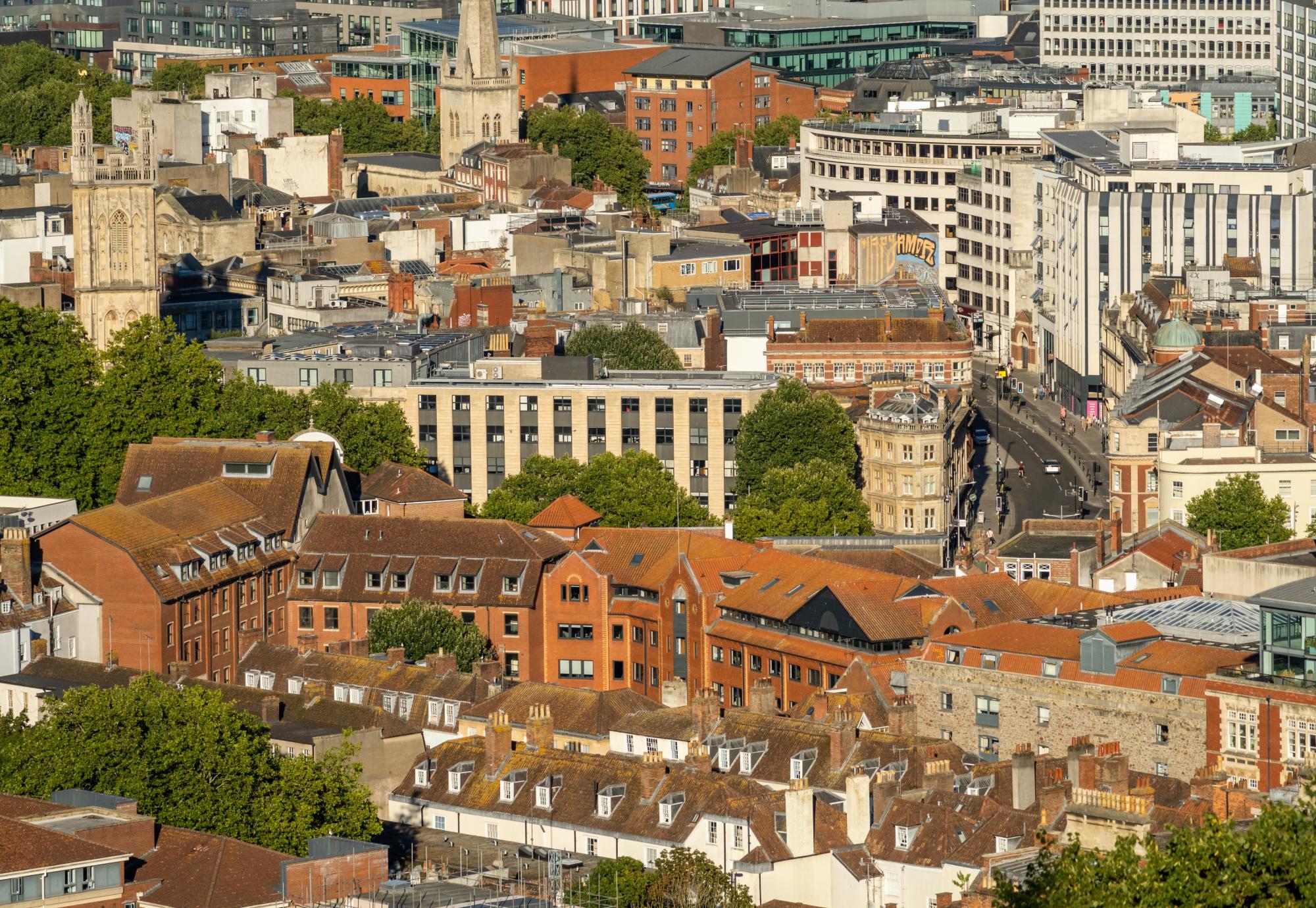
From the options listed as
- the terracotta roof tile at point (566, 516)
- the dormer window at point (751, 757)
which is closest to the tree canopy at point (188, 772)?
the dormer window at point (751, 757)

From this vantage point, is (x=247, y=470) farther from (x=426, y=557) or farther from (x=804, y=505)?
(x=804, y=505)

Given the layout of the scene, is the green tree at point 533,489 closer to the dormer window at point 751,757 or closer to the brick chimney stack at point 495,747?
the brick chimney stack at point 495,747

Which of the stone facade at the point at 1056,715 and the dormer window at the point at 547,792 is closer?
the stone facade at the point at 1056,715

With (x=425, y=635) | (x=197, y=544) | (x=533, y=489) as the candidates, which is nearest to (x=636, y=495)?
(x=533, y=489)

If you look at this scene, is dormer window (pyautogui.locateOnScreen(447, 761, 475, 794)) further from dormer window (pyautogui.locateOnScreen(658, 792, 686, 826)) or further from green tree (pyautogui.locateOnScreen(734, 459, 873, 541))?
green tree (pyautogui.locateOnScreen(734, 459, 873, 541))

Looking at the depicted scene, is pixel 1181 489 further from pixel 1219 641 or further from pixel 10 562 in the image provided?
pixel 10 562
